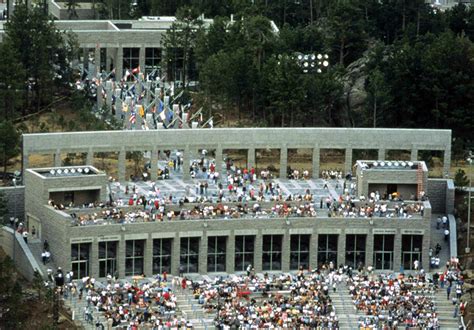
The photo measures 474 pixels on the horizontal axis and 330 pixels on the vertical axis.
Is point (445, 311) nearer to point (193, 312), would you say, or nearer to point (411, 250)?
point (411, 250)

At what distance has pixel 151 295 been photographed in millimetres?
169625

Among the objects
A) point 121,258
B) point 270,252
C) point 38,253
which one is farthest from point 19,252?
point 270,252

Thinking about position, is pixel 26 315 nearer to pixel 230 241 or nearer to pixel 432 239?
pixel 230 241

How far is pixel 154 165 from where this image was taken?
189125mm

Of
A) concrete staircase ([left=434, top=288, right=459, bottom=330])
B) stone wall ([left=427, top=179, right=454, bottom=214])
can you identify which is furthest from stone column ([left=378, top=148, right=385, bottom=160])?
concrete staircase ([left=434, top=288, right=459, bottom=330])

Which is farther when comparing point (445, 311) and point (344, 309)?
point (445, 311)

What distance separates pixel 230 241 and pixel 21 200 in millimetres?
19507

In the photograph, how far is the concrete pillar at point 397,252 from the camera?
18150 cm

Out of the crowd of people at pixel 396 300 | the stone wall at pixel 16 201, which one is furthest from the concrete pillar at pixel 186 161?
Result: the crowd of people at pixel 396 300

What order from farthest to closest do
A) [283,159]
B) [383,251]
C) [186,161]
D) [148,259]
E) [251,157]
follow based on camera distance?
1. [251,157]
2. [283,159]
3. [186,161]
4. [383,251]
5. [148,259]

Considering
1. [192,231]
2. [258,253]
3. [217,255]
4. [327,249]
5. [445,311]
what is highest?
[192,231]

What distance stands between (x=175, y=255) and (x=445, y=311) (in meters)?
24.7

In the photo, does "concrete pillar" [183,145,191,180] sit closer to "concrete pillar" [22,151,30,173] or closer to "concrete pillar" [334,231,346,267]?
"concrete pillar" [22,151,30,173]

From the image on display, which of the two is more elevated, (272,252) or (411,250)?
(411,250)
